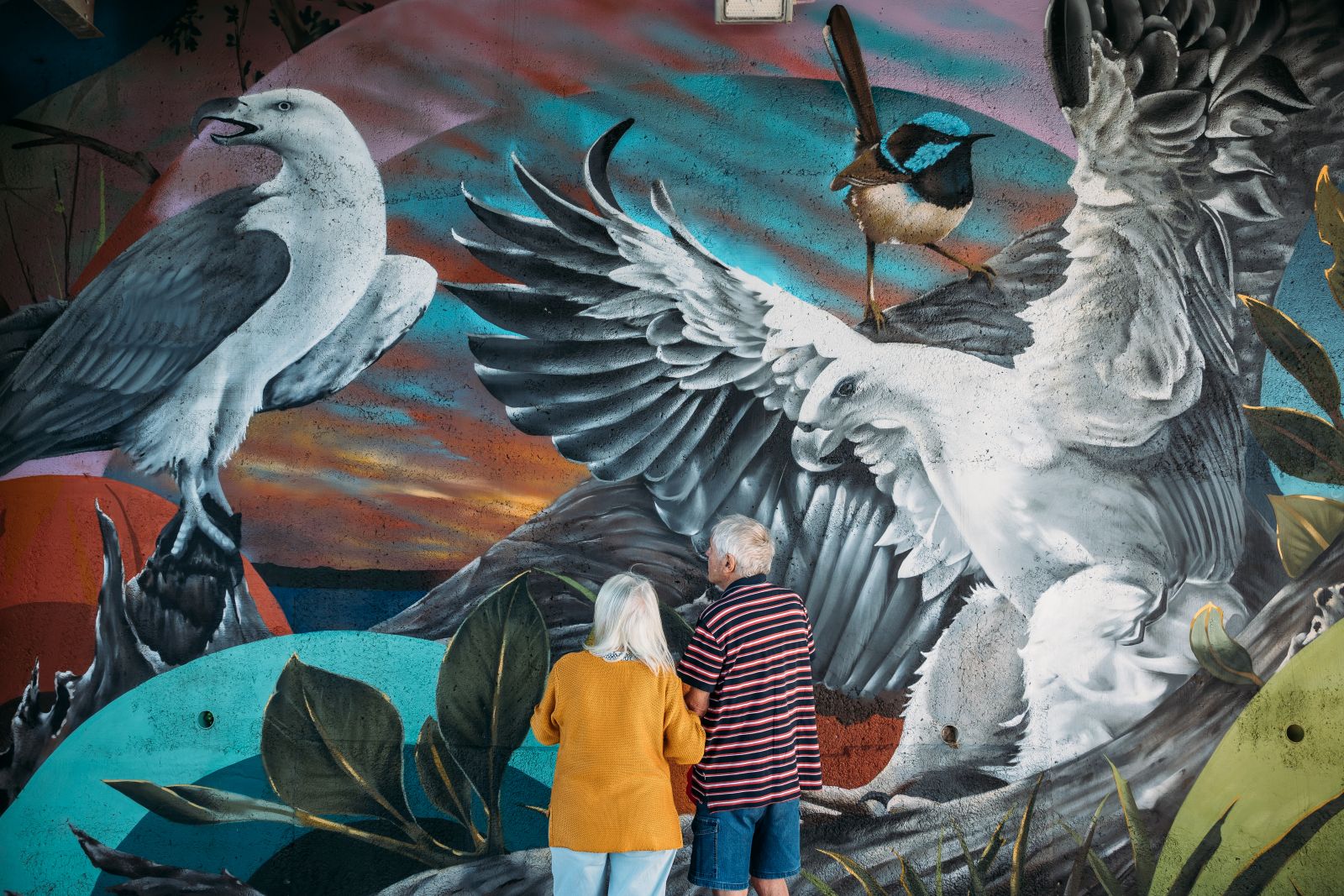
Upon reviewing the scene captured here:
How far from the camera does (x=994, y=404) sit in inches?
134

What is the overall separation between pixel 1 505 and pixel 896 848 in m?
3.17

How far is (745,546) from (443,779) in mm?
1399

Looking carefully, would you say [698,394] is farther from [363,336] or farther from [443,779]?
[443,779]

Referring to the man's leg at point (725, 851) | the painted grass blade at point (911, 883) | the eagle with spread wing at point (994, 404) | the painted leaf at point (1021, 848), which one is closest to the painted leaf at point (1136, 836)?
the eagle with spread wing at point (994, 404)

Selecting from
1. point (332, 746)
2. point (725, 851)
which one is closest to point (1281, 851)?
point (725, 851)

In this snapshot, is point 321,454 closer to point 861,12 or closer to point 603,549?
point 603,549

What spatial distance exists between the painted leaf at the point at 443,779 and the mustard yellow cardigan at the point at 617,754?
98 centimetres

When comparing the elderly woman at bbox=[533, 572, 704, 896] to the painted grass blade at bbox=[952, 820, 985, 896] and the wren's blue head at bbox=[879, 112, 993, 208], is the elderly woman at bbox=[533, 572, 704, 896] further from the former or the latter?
the wren's blue head at bbox=[879, 112, 993, 208]

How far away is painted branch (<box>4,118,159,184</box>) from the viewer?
3488 mm

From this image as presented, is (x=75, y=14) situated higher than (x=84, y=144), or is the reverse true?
(x=75, y=14)

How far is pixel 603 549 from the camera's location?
336 centimetres

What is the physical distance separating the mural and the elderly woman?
945mm

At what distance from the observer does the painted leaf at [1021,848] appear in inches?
128

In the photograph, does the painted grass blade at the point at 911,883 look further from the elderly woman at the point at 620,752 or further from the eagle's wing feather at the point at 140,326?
the eagle's wing feather at the point at 140,326
